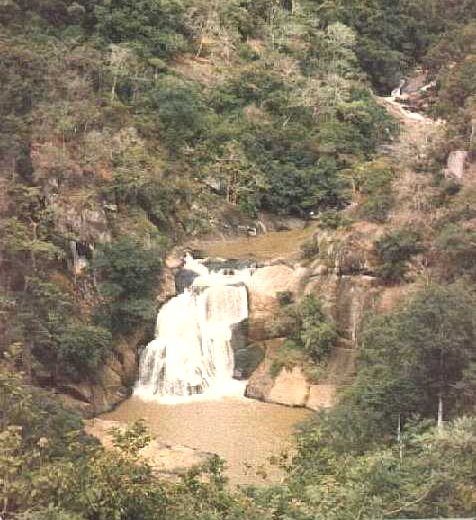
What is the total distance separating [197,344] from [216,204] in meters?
11.3

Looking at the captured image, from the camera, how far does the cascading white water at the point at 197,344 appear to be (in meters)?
22.2

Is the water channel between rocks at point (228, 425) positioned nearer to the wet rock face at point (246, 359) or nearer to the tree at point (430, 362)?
the wet rock face at point (246, 359)

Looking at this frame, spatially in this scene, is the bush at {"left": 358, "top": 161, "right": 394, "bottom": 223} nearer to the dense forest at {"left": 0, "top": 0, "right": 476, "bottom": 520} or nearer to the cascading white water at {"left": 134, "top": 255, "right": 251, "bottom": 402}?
the dense forest at {"left": 0, "top": 0, "right": 476, "bottom": 520}

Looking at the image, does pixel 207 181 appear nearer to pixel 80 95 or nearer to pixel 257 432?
pixel 80 95

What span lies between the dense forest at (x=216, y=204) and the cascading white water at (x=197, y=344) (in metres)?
1.01

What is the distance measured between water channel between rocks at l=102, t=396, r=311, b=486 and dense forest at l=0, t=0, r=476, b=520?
1.35m

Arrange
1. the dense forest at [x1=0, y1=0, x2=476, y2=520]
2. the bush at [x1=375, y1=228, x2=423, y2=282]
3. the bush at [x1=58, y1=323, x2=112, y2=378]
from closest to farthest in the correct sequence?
the dense forest at [x1=0, y1=0, x2=476, y2=520] → the bush at [x1=58, y1=323, x2=112, y2=378] → the bush at [x1=375, y1=228, x2=423, y2=282]

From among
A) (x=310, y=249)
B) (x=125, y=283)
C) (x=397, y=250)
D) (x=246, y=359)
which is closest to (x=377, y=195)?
(x=397, y=250)

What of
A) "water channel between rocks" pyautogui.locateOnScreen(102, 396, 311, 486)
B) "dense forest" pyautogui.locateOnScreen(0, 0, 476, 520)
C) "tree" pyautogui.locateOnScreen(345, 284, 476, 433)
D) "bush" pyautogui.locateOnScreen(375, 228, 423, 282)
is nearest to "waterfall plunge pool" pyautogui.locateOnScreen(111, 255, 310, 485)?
"water channel between rocks" pyautogui.locateOnScreen(102, 396, 311, 486)

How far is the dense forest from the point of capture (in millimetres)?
9602

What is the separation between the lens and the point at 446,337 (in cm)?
1398

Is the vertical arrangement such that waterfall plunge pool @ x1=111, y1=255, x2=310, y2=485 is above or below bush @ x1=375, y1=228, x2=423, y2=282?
below

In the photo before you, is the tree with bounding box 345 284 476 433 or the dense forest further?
the tree with bounding box 345 284 476 433

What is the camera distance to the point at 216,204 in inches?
1316
